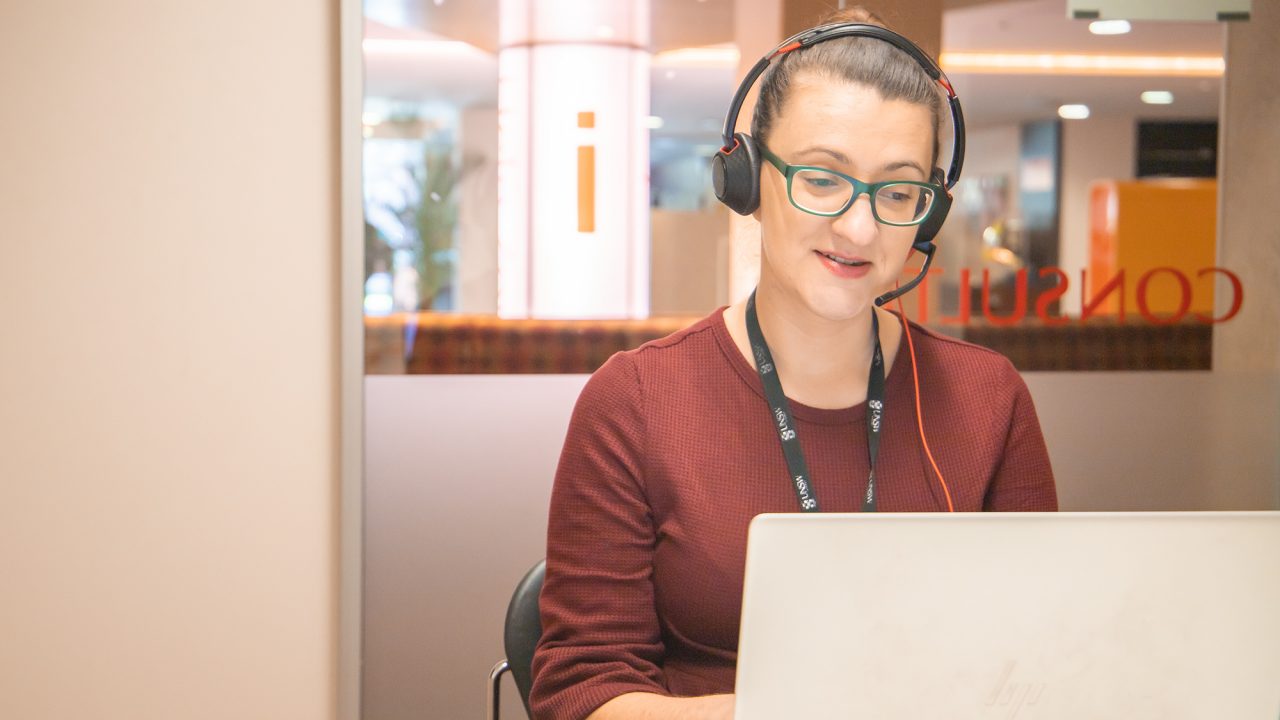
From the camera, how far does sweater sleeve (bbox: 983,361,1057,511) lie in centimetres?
133

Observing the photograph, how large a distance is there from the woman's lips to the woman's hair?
7.1 inches

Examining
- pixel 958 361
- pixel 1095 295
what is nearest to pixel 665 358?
pixel 958 361

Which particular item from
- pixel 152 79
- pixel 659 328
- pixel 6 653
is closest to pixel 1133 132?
pixel 659 328

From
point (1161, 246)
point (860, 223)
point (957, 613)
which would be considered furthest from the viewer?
point (1161, 246)

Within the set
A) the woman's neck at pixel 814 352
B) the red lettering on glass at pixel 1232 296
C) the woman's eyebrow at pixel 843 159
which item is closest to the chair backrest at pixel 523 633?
the woman's neck at pixel 814 352

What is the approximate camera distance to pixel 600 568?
1.21 meters

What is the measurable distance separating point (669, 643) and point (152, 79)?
155 centimetres

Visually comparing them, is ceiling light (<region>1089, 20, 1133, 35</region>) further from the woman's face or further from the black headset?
the woman's face

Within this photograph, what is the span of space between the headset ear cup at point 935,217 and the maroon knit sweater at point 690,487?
151mm

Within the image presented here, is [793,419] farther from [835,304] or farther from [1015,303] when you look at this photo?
[1015,303]

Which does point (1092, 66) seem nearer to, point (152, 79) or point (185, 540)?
point (152, 79)

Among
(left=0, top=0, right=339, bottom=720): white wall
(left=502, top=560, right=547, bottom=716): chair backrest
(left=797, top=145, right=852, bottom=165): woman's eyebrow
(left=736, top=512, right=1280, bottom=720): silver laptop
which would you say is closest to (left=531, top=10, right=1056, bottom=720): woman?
(left=797, top=145, right=852, bottom=165): woman's eyebrow

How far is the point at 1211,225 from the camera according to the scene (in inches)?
98.9

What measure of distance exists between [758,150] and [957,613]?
2.31 feet
